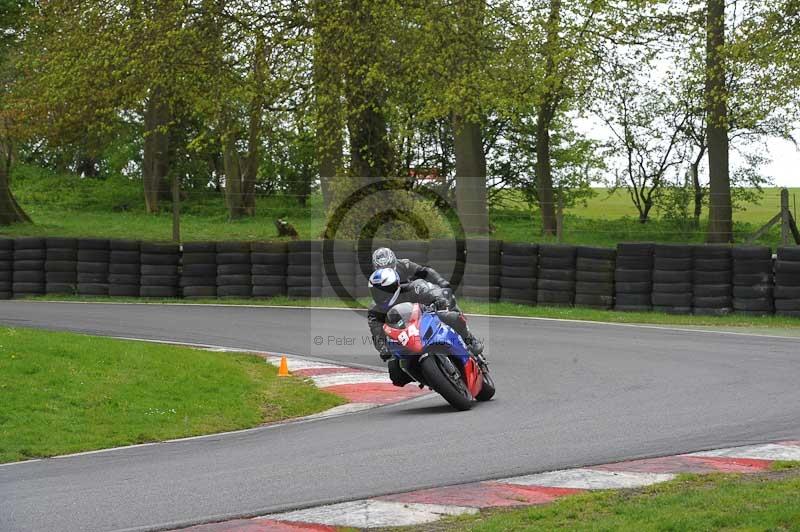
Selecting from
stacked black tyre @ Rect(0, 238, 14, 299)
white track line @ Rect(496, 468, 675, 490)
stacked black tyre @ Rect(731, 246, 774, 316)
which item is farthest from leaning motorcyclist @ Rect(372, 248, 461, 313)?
stacked black tyre @ Rect(0, 238, 14, 299)

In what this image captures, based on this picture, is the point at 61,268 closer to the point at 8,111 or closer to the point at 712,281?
the point at 712,281

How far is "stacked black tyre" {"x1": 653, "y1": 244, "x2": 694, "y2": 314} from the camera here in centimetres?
1938

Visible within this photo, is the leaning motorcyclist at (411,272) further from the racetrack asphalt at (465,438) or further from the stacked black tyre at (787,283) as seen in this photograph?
the stacked black tyre at (787,283)

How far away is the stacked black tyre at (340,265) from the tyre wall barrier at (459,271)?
0.02 m

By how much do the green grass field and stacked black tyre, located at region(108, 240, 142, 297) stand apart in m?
3.40

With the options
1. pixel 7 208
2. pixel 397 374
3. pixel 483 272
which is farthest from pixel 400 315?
pixel 7 208

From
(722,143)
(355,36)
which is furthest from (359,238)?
(722,143)

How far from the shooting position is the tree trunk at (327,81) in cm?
2345

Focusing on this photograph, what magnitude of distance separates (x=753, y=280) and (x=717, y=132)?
26.4 ft

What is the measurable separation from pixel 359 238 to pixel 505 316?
462cm

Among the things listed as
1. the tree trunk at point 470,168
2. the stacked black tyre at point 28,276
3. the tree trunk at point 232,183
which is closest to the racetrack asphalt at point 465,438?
the stacked black tyre at point 28,276

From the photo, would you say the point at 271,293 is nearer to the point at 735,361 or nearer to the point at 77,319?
the point at 77,319

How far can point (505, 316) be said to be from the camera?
19.8m

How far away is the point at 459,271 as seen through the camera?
69.0ft
